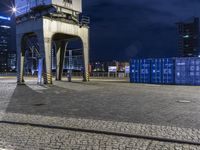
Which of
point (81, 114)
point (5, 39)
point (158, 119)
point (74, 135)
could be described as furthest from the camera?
Answer: point (5, 39)

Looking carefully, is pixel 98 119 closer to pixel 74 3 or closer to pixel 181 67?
pixel 181 67

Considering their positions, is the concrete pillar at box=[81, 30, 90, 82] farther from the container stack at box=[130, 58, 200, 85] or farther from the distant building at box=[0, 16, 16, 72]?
the distant building at box=[0, 16, 16, 72]

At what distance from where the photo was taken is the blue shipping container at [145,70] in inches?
1397

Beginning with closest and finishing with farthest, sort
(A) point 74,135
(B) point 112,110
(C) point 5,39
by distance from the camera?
(A) point 74,135
(B) point 112,110
(C) point 5,39

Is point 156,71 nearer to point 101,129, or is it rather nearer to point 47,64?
point 47,64

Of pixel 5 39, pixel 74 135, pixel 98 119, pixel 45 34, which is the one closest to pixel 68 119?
pixel 98 119

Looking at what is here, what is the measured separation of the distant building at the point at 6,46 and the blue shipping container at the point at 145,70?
5094 inches

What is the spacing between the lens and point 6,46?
191875mm

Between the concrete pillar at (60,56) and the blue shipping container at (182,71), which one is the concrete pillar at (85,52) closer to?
the concrete pillar at (60,56)

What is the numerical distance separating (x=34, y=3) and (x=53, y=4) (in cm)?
298

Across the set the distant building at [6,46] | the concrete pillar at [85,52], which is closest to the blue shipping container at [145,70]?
the concrete pillar at [85,52]

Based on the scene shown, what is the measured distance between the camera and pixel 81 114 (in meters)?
11.4

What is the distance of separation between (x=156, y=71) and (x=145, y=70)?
1.59m

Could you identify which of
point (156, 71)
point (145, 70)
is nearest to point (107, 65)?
point (145, 70)
